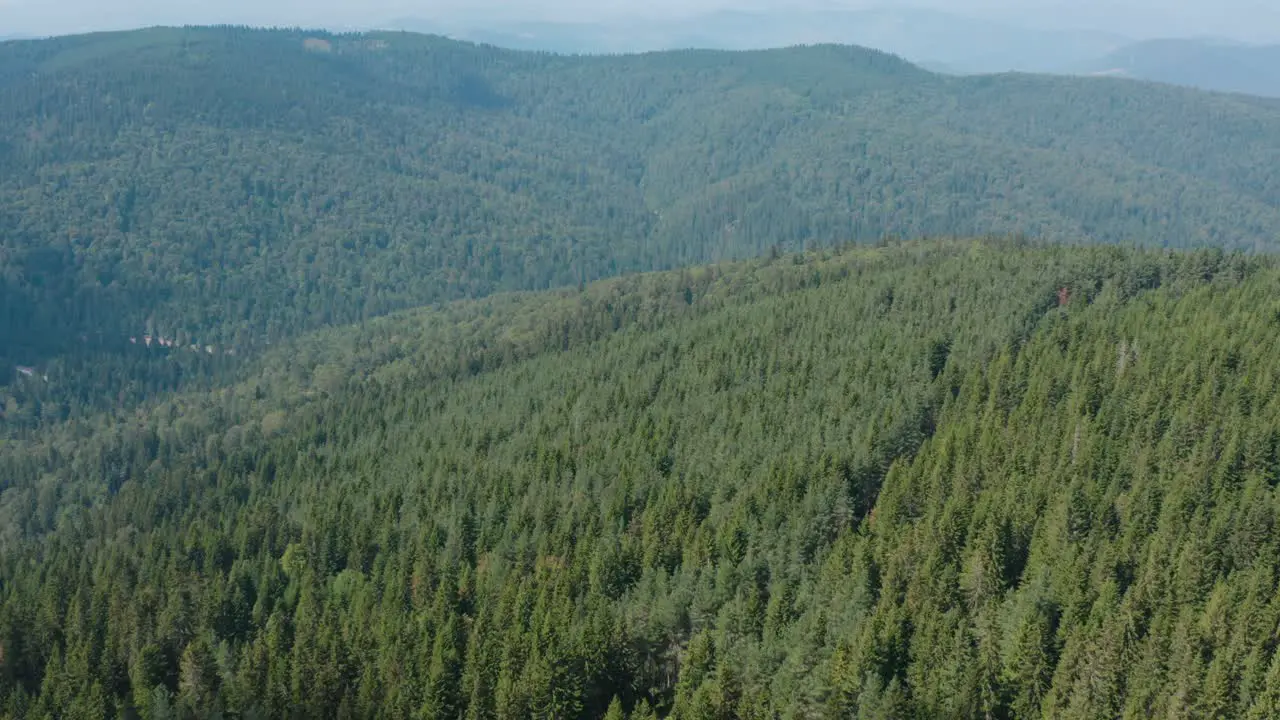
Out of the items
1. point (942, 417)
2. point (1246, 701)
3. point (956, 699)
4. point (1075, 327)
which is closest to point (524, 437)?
point (942, 417)

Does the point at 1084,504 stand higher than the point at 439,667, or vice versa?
the point at 1084,504

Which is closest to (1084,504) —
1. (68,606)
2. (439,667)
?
(439,667)

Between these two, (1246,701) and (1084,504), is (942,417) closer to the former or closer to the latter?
(1084,504)

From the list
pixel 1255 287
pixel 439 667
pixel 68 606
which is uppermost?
pixel 1255 287

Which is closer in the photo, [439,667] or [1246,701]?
[1246,701]

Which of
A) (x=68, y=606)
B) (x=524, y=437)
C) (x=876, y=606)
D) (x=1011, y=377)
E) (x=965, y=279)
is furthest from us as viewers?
(x=965, y=279)

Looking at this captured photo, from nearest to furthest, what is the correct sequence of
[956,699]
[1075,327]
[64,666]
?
[956,699], [64,666], [1075,327]
